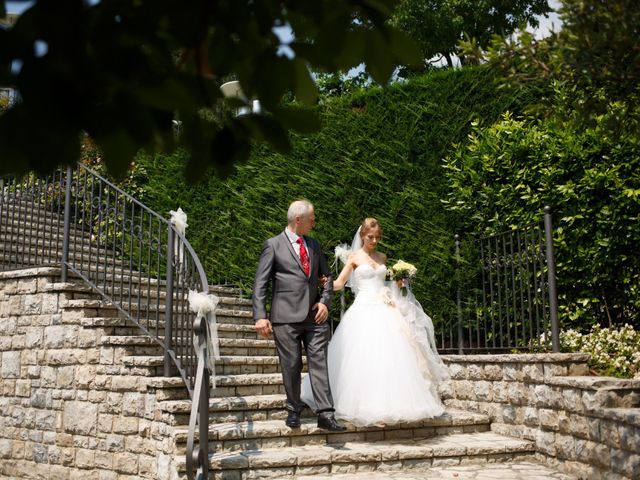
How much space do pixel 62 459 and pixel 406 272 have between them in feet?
12.7

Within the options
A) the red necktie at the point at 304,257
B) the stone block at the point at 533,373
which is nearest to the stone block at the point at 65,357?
the red necktie at the point at 304,257

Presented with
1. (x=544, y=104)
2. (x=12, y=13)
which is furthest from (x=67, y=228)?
(x=12, y=13)

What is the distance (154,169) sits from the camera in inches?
421

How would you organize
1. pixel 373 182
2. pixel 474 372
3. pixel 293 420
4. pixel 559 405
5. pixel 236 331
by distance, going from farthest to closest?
pixel 373 182 < pixel 236 331 < pixel 474 372 < pixel 293 420 < pixel 559 405

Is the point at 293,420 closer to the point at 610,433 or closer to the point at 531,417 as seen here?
the point at 531,417

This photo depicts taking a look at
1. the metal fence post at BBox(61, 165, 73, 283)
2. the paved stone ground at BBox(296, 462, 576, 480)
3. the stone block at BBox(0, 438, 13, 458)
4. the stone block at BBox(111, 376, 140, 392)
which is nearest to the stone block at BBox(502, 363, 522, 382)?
the paved stone ground at BBox(296, 462, 576, 480)

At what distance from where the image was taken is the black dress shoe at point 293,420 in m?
5.86

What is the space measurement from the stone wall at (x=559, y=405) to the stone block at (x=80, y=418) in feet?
11.2

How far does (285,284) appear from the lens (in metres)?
6.16

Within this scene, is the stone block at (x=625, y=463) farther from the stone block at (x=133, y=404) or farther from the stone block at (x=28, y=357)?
the stone block at (x=28, y=357)

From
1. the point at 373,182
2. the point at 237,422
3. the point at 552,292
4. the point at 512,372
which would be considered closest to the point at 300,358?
the point at 237,422

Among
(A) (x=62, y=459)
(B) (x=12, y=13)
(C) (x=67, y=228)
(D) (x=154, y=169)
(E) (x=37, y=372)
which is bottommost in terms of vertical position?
(A) (x=62, y=459)

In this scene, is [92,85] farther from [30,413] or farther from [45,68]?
[30,413]

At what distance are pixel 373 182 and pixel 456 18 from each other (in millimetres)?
9454
